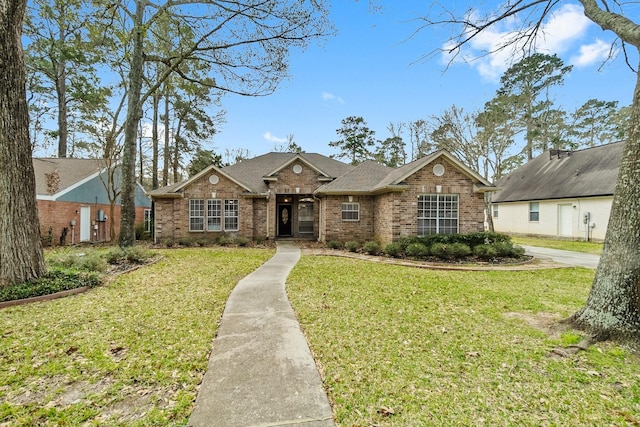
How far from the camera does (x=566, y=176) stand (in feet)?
64.3

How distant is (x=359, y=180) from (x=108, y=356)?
13.6 m

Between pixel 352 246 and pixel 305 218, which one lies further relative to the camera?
pixel 305 218

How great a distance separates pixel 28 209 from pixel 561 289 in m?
12.9

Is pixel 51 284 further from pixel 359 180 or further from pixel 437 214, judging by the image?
pixel 437 214

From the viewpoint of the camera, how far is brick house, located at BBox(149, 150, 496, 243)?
13.2 metres

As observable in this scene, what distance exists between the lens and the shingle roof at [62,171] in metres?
15.0

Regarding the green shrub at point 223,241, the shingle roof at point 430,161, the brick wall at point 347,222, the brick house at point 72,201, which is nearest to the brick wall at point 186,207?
the green shrub at point 223,241

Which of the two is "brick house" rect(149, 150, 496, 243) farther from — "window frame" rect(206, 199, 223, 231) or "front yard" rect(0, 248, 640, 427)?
"front yard" rect(0, 248, 640, 427)

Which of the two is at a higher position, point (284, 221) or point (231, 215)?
point (231, 215)

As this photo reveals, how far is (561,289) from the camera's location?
7.36 meters

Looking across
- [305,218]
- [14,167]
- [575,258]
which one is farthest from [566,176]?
[14,167]

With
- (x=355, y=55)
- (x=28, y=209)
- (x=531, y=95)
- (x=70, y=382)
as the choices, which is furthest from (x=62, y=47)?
(x=531, y=95)

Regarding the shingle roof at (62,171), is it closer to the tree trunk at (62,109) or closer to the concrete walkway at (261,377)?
the tree trunk at (62,109)

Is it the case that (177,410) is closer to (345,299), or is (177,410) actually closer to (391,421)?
(391,421)
